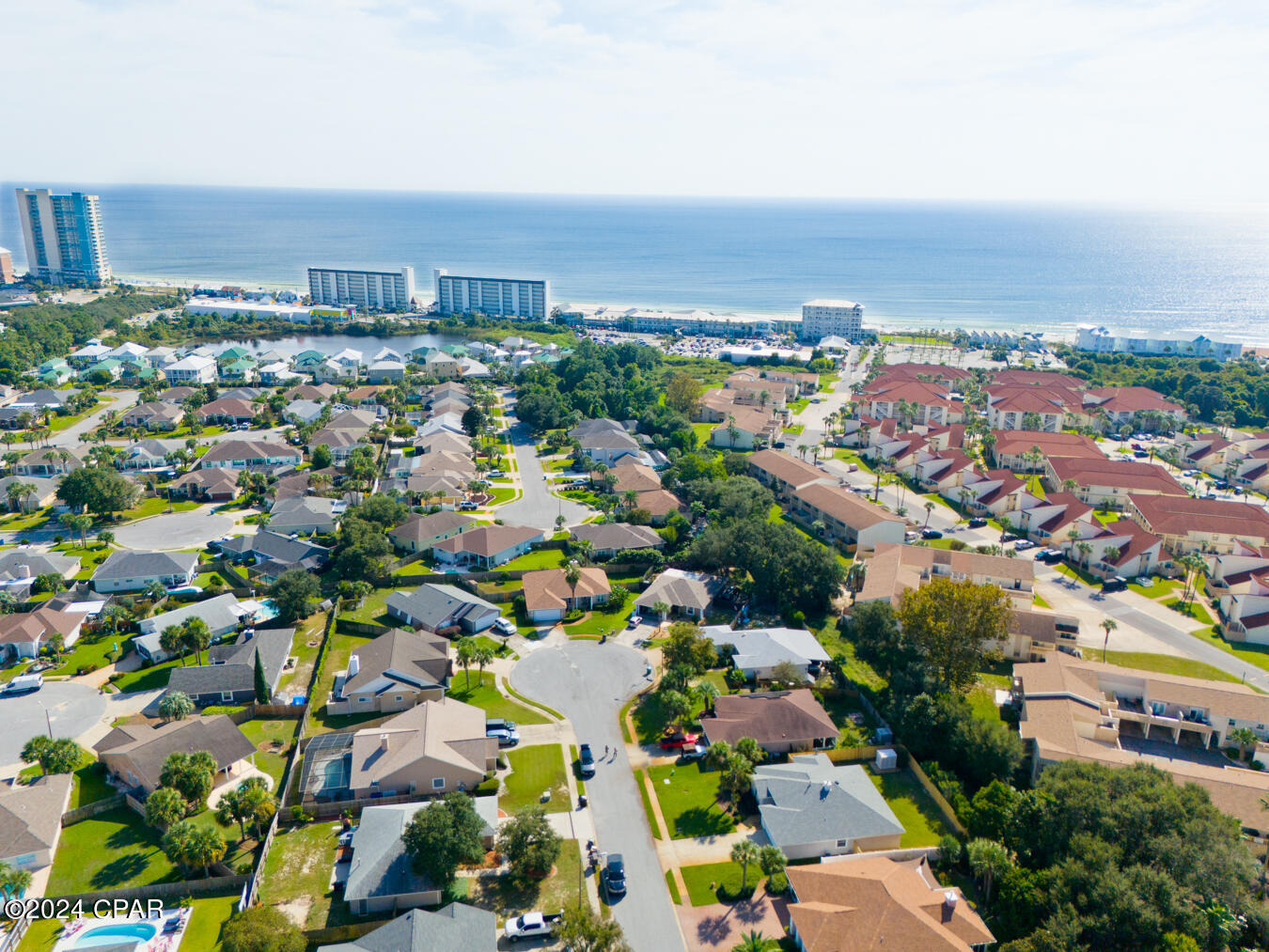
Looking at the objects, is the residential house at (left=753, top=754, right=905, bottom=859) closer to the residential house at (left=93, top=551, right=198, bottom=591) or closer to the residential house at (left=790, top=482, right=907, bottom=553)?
the residential house at (left=790, top=482, right=907, bottom=553)

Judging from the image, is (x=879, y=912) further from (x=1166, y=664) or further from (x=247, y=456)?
(x=247, y=456)

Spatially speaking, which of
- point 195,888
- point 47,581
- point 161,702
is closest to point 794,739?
point 195,888

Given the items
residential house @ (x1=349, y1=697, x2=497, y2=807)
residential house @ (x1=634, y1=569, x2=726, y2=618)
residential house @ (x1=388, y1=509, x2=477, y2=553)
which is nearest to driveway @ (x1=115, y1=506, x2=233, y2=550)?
residential house @ (x1=388, y1=509, x2=477, y2=553)

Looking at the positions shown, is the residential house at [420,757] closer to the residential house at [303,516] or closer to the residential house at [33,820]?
the residential house at [33,820]

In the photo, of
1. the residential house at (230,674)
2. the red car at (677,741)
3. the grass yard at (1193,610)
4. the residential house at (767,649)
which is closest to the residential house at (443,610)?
the residential house at (230,674)

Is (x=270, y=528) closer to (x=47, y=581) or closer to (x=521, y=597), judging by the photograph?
(x=47, y=581)
